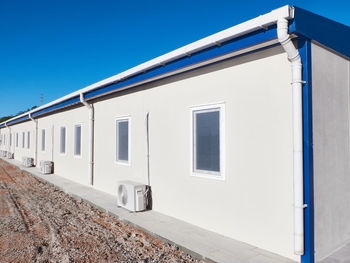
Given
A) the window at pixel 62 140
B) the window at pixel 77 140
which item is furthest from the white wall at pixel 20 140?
the window at pixel 77 140

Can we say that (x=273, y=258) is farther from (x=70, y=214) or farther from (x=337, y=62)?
(x=70, y=214)

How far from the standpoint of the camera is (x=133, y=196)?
5.46m

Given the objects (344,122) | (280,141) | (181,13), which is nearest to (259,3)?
(181,13)

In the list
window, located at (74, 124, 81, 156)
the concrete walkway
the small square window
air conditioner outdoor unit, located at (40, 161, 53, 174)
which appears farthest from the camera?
the small square window

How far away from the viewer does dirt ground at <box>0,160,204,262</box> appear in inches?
142

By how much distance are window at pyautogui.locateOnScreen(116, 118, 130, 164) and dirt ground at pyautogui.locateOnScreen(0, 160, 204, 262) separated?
4.72ft

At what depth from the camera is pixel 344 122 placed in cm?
402

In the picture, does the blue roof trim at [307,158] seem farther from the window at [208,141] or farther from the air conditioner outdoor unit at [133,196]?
the air conditioner outdoor unit at [133,196]

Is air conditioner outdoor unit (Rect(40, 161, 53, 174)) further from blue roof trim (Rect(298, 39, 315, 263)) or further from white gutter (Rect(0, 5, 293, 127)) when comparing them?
blue roof trim (Rect(298, 39, 315, 263))

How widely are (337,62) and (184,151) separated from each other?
278cm

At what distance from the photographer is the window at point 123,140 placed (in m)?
6.77

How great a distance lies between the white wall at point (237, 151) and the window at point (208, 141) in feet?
0.38

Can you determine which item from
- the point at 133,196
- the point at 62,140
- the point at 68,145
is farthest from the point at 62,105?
the point at 133,196

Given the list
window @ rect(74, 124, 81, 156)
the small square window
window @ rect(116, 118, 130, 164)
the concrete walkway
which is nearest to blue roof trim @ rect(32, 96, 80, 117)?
window @ rect(74, 124, 81, 156)
